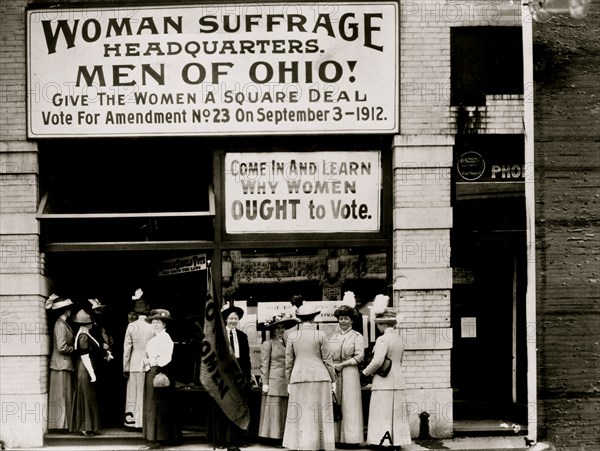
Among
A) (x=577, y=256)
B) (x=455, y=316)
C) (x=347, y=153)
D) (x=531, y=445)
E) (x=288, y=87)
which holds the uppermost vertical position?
(x=288, y=87)

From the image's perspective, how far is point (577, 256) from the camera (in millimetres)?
11453

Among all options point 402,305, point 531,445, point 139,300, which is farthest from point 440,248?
point 139,300

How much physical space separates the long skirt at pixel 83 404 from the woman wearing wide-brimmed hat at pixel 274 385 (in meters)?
2.30

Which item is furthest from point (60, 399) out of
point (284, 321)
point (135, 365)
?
point (284, 321)

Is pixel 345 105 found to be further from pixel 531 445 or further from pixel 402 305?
pixel 531 445

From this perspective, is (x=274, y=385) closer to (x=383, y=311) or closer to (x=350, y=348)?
(x=350, y=348)

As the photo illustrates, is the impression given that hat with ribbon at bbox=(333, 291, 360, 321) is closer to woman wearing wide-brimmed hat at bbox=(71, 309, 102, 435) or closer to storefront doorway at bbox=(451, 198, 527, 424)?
storefront doorway at bbox=(451, 198, 527, 424)

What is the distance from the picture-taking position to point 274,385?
10891 mm

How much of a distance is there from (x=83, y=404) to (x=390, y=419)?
13.6 ft

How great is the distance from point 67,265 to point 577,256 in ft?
23.7

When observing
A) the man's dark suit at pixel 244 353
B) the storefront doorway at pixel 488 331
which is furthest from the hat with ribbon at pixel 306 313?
the storefront doorway at pixel 488 331

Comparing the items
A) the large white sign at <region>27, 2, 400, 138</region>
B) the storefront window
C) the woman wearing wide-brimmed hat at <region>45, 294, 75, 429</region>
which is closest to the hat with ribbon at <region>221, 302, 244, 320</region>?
the storefront window

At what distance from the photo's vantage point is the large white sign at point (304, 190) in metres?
11.8

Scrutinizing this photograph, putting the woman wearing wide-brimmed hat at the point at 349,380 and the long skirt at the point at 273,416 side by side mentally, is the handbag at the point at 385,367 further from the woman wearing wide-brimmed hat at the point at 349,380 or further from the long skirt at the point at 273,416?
the long skirt at the point at 273,416
